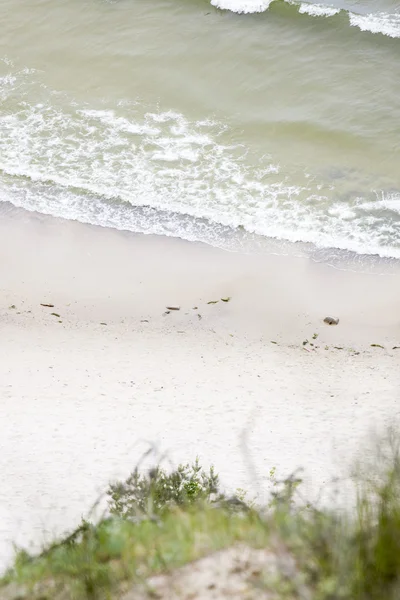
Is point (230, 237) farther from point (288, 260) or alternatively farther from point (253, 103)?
point (253, 103)

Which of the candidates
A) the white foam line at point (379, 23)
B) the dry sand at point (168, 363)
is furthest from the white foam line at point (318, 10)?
the dry sand at point (168, 363)

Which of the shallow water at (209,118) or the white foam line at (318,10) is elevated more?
the white foam line at (318,10)

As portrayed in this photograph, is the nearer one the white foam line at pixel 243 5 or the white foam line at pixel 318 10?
the white foam line at pixel 318 10

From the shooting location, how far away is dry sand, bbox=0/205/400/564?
370 inches

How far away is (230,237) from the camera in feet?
44.5

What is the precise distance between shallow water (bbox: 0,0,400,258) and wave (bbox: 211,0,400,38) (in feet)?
0.17

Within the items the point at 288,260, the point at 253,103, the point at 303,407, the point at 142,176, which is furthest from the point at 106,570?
the point at 253,103

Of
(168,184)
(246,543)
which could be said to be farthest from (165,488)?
(168,184)

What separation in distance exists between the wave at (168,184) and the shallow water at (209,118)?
0.04m

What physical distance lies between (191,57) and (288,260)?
8.16m

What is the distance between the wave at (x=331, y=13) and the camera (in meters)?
19.2

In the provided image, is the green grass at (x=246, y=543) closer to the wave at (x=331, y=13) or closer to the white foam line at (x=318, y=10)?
the wave at (x=331, y=13)

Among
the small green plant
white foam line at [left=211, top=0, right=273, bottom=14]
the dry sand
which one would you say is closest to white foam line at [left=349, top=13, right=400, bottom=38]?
white foam line at [left=211, top=0, right=273, bottom=14]

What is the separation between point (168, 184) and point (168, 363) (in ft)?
16.2
